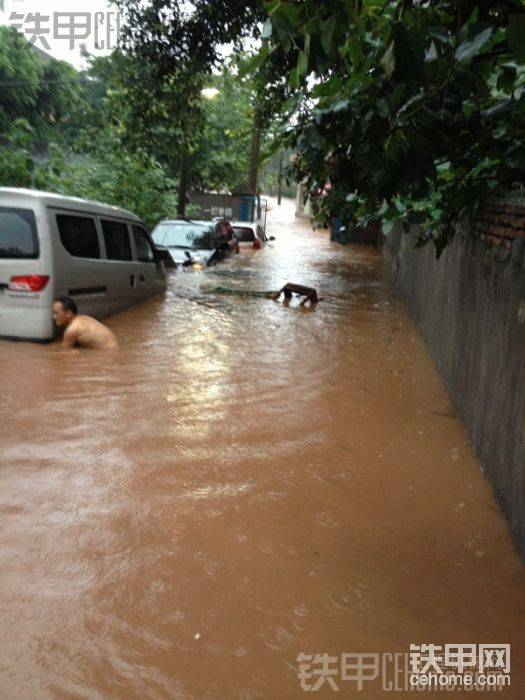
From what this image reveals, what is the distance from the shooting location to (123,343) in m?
8.31

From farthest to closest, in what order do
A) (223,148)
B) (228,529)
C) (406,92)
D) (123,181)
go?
(223,148) → (123,181) → (228,529) → (406,92)

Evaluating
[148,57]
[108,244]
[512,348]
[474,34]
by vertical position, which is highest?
[148,57]

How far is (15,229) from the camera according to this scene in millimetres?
6973

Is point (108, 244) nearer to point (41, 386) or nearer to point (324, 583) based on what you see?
point (41, 386)

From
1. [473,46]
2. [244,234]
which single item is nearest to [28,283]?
[473,46]

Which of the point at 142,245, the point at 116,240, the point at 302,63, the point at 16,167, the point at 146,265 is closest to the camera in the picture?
the point at 302,63

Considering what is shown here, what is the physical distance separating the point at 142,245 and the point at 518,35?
8.54 m

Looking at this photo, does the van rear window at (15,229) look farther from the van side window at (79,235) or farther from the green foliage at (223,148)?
the green foliage at (223,148)

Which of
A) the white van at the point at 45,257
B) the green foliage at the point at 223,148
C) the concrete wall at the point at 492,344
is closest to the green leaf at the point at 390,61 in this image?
the concrete wall at the point at 492,344

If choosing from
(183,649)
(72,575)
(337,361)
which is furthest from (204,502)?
(337,361)

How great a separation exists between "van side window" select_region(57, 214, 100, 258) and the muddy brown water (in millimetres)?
1256

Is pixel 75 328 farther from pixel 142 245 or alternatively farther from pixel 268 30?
pixel 268 30

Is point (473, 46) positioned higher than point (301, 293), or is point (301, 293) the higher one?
point (473, 46)

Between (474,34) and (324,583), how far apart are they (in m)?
2.63
